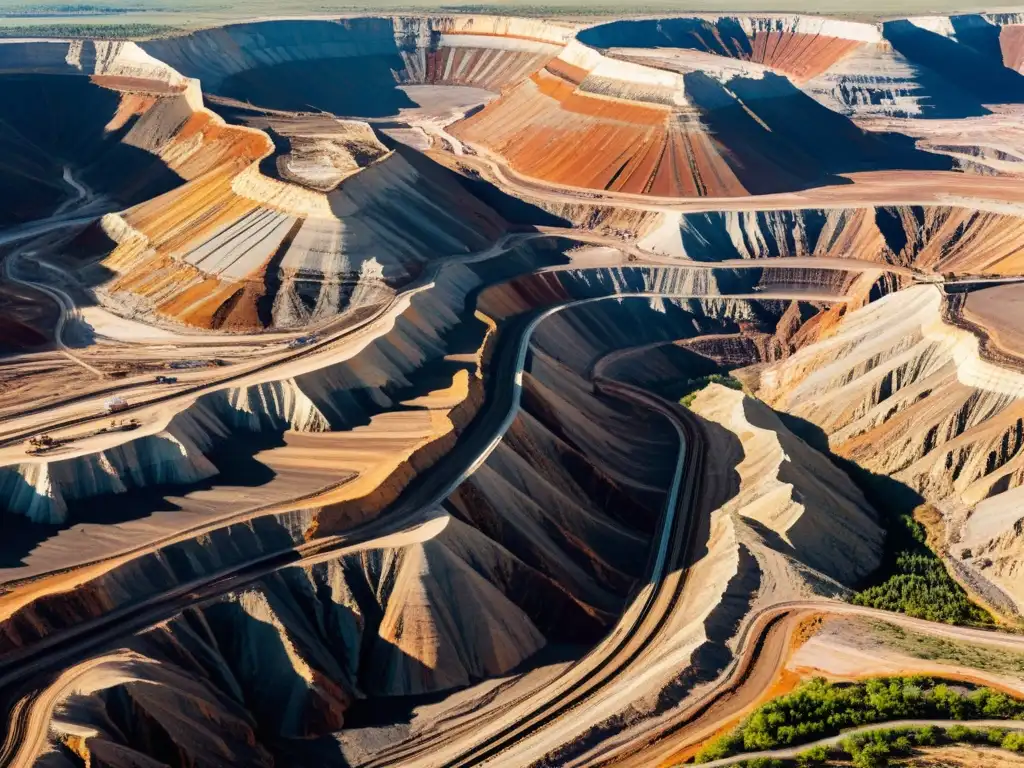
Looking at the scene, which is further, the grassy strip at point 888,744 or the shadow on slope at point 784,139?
the shadow on slope at point 784,139

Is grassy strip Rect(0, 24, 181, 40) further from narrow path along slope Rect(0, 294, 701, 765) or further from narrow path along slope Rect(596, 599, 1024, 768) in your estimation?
narrow path along slope Rect(596, 599, 1024, 768)

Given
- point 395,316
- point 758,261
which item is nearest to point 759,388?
point 758,261

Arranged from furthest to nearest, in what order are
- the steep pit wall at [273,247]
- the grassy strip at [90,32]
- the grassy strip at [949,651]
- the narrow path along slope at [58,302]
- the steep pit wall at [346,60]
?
the grassy strip at [90,32], the steep pit wall at [346,60], the steep pit wall at [273,247], the narrow path along slope at [58,302], the grassy strip at [949,651]

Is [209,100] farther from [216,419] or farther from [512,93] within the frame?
[216,419]

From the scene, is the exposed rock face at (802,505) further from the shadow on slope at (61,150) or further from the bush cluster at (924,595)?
the shadow on slope at (61,150)

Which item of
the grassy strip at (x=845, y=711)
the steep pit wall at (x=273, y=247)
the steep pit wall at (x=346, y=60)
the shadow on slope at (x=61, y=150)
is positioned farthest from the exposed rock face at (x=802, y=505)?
the steep pit wall at (x=346, y=60)

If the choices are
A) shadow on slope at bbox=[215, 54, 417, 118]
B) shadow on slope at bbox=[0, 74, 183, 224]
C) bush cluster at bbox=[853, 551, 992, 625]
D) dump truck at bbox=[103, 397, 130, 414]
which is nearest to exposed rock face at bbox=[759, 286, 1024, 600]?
bush cluster at bbox=[853, 551, 992, 625]
